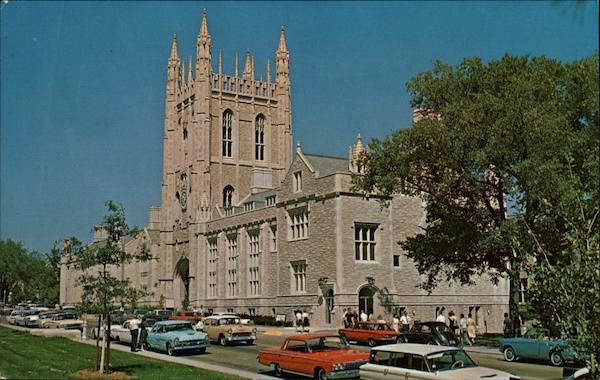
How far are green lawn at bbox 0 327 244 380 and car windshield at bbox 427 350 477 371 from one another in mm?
6558

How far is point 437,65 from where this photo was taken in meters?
35.8

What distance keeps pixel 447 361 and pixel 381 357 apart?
73.2 inches

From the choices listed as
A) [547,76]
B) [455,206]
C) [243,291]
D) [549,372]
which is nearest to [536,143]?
[547,76]

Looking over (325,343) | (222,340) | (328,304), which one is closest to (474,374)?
(325,343)

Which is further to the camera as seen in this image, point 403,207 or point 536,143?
point 403,207

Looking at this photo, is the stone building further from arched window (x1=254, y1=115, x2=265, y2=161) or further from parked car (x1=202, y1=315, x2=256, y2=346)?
parked car (x1=202, y1=315, x2=256, y2=346)

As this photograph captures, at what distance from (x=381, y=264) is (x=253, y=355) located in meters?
23.0

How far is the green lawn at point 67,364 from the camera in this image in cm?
2130

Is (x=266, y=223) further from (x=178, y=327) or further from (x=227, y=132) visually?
(x=227, y=132)

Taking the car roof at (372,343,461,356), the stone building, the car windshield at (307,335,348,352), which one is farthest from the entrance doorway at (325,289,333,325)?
the car roof at (372,343,461,356)

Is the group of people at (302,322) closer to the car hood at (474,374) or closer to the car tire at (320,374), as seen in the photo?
the car tire at (320,374)

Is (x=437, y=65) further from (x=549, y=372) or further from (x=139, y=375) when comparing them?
(x=139, y=375)

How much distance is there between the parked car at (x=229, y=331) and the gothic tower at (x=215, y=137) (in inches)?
1706

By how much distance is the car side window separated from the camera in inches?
729
